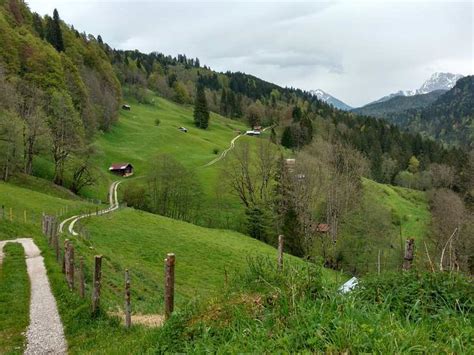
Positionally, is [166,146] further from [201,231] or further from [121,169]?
[201,231]

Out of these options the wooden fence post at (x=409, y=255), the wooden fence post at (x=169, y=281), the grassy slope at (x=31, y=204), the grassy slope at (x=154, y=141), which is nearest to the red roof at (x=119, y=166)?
the grassy slope at (x=154, y=141)

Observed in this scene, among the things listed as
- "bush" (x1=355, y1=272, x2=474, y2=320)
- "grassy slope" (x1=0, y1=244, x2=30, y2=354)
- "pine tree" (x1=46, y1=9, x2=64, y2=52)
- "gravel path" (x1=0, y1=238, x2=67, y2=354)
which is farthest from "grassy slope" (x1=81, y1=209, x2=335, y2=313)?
"pine tree" (x1=46, y1=9, x2=64, y2=52)

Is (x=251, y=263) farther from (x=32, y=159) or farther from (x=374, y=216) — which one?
(x=32, y=159)

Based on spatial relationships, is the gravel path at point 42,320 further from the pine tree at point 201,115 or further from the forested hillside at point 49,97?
the pine tree at point 201,115

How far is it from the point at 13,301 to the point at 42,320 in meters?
3.06

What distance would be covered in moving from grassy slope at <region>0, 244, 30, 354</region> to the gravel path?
0.79ft

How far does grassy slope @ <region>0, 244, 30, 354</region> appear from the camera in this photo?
12953 mm

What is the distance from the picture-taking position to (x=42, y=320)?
14547 millimetres

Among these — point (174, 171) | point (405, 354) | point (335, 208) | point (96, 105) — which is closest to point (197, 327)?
point (405, 354)

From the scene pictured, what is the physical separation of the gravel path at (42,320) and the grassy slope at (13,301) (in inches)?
9.5

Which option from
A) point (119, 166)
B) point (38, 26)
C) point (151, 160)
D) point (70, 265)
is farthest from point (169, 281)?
point (38, 26)

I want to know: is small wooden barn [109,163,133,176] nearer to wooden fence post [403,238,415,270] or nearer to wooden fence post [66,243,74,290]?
wooden fence post [66,243,74,290]

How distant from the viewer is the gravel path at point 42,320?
40.5ft

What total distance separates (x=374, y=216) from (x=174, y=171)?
36.6m
